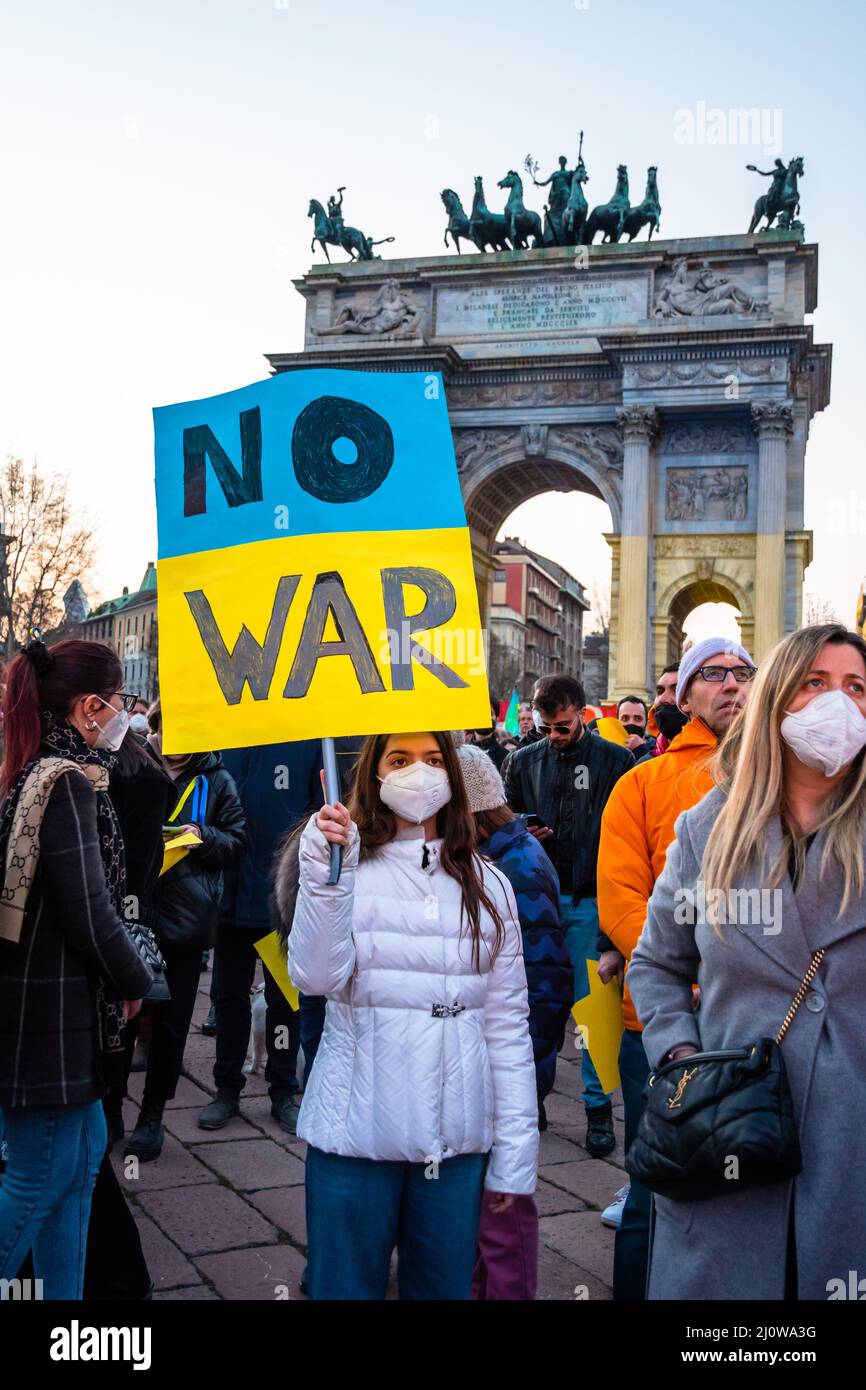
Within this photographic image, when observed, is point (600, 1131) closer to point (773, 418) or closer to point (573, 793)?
point (573, 793)

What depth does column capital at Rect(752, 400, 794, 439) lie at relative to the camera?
29672mm

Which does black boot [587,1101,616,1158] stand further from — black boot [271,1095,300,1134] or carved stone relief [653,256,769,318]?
carved stone relief [653,256,769,318]

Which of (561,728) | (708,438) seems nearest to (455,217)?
(708,438)

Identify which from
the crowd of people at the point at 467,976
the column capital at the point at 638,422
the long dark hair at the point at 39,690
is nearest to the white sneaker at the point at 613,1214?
the crowd of people at the point at 467,976

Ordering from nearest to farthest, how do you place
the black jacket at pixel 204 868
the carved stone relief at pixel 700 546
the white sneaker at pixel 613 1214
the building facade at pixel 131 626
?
the white sneaker at pixel 613 1214
the black jacket at pixel 204 868
the carved stone relief at pixel 700 546
the building facade at pixel 131 626

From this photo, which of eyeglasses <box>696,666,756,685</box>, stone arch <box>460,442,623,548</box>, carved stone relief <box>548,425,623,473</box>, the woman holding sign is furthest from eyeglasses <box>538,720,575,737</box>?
carved stone relief <box>548,425,623,473</box>

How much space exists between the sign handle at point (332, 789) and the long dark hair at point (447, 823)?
275 millimetres

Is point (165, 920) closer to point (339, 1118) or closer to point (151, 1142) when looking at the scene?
point (151, 1142)

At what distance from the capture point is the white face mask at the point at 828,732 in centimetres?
242

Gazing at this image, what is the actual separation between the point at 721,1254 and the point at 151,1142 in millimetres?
3273

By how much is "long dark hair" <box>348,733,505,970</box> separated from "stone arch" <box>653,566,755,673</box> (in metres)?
27.5

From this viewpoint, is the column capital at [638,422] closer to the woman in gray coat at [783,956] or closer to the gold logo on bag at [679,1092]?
the woman in gray coat at [783,956]

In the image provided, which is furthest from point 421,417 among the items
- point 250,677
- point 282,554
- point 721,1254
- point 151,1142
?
point 151,1142

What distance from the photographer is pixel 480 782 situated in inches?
138
